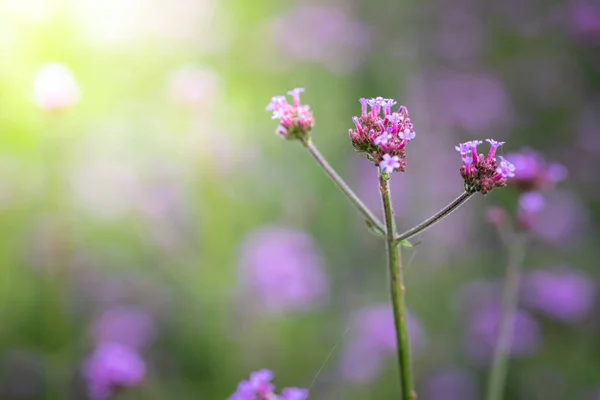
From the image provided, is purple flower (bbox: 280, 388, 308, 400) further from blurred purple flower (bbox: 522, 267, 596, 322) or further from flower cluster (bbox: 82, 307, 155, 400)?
blurred purple flower (bbox: 522, 267, 596, 322)

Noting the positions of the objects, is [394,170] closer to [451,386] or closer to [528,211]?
[528,211]

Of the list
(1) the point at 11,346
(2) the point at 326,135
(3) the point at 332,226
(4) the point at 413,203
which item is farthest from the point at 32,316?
(4) the point at 413,203

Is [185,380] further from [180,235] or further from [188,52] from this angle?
[188,52]

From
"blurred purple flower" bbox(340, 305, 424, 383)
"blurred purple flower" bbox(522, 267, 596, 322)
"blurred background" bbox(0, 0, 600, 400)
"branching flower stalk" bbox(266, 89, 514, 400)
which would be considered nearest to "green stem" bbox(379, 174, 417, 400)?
"branching flower stalk" bbox(266, 89, 514, 400)

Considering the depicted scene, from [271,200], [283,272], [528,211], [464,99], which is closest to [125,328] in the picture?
[283,272]

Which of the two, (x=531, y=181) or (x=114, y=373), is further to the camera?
(x=114, y=373)

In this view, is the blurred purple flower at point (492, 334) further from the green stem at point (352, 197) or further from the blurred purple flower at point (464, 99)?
the green stem at point (352, 197)
